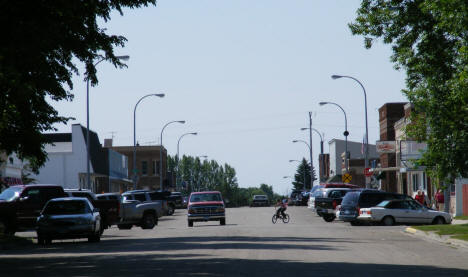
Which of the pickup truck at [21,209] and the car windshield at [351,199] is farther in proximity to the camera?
the car windshield at [351,199]

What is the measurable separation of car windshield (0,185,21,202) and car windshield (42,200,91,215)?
6998 millimetres

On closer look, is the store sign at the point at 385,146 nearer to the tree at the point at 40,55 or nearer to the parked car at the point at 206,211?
the parked car at the point at 206,211

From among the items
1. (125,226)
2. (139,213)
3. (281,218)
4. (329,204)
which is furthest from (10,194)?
(329,204)

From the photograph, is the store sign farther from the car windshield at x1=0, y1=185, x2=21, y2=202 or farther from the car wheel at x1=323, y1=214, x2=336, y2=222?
the car windshield at x1=0, y1=185, x2=21, y2=202

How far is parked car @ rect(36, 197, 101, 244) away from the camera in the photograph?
2797cm

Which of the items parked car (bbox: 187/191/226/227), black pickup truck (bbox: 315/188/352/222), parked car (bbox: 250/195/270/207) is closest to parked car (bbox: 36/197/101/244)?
parked car (bbox: 187/191/226/227)

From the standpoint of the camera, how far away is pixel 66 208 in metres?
28.7

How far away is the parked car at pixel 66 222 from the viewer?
28.0m

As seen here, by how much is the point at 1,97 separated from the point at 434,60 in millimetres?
16672

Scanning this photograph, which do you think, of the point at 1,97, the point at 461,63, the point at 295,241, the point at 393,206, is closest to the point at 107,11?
the point at 1,97

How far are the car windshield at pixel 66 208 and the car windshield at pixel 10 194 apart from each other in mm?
6998

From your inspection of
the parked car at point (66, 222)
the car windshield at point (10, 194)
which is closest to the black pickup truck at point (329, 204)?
the car windshield at point (10, 194)

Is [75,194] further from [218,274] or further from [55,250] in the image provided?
[218,274]

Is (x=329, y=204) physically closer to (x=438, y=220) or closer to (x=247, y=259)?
(x=438, y=220)
